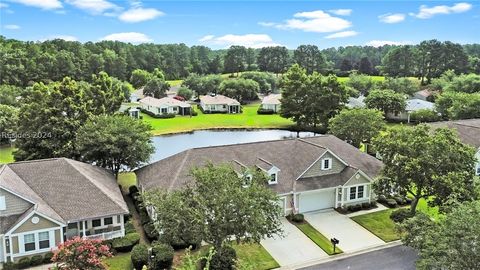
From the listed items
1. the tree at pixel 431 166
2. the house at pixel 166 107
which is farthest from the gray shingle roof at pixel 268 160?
the house at pixel 166 107

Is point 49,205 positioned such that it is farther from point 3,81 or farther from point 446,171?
point 3,81

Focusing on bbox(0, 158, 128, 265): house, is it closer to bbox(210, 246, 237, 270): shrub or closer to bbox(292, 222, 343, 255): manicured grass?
bbox(210, 246, 237, 270): shrub

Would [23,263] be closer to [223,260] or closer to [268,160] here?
[223,260]

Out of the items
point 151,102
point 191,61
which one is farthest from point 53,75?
point 191,61

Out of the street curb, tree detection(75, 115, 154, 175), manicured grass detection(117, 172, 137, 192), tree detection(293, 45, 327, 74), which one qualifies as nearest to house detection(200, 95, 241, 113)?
manicured grass detection(117, 172, 137, 192)

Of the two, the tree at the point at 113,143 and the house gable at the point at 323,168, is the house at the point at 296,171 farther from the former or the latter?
the tree at the point at 113,143

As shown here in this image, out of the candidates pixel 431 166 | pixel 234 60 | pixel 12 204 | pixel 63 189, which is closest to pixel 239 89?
pixel 234 60

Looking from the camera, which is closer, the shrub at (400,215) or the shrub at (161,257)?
the shrub at (161,257)
